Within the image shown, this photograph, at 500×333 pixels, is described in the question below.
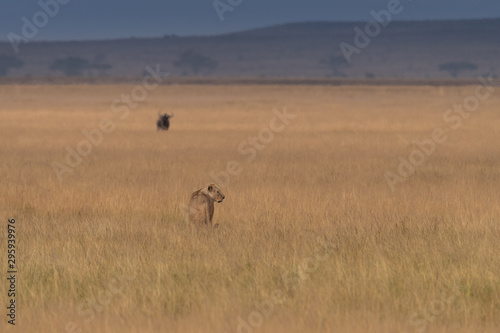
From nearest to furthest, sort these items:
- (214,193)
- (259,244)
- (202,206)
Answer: (259,244), (214,193), (202,206)

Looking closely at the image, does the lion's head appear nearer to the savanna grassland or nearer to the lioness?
the lioness

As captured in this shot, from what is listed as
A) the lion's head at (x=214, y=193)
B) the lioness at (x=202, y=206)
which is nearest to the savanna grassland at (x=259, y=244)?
the lioness at (x=202, y=206)

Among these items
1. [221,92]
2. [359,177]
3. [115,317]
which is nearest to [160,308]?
[115,317]

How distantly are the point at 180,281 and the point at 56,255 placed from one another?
1.69 m

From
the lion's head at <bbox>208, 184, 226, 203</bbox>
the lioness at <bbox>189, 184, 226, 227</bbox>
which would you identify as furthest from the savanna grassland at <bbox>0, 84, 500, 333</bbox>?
the lion's head at <bbox>208, 184, 226, 203</bbox>

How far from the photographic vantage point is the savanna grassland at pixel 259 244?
6.97 meters

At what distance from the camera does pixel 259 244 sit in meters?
9.59

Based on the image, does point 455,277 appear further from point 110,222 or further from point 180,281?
point 110,222

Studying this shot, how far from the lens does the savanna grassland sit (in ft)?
22.9

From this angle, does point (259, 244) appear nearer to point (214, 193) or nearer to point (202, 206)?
point (214, 193)

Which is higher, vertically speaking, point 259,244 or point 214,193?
point 214,193

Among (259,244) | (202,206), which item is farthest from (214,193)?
(259,244)

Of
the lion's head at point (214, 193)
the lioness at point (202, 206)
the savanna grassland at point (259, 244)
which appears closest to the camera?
the savanna grassland at point (259, 244)

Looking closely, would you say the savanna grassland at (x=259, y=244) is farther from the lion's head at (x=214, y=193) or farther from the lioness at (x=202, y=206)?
the lion's head at (x=214, y=193)
